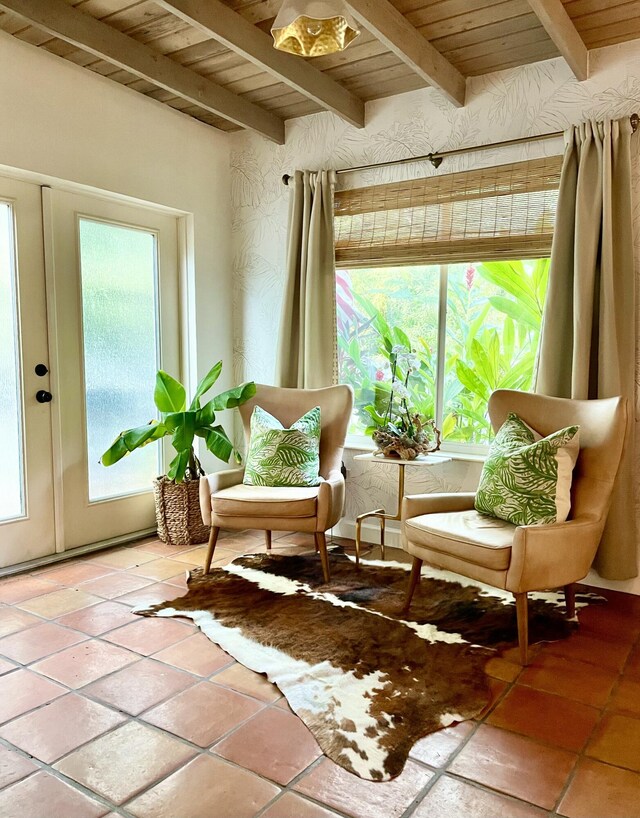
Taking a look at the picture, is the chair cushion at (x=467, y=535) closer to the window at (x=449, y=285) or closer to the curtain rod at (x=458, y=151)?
the window at (x=449, y=285)

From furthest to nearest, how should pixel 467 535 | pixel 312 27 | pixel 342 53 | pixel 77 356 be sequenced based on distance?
pixel 77 356
pixel 342 53
pixel 467 535
pixel 312 27

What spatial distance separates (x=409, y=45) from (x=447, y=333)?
147 cm

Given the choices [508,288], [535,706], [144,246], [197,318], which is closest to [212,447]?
[197,318]

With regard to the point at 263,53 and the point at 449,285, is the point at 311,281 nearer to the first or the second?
the point at 449,285

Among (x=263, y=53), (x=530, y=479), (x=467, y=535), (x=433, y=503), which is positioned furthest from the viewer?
(x=263, y=53)

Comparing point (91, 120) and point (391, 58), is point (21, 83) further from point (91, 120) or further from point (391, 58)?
point (391, 58)

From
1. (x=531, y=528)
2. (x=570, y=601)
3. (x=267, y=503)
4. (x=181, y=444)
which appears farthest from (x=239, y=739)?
(x=181, y=444)

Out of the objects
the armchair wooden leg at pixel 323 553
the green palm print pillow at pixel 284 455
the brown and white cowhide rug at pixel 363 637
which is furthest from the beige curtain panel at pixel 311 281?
the brown and white cowhide rug at pixel 363 637

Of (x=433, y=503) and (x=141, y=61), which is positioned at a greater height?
(x=141, y=61)

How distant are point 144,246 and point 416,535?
2.48 meters

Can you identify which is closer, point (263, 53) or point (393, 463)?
point (263, 53)

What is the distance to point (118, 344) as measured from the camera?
3.85 m

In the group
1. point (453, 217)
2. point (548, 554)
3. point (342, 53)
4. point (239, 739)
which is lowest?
point (239, 739)

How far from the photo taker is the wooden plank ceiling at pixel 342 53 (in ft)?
9.03
